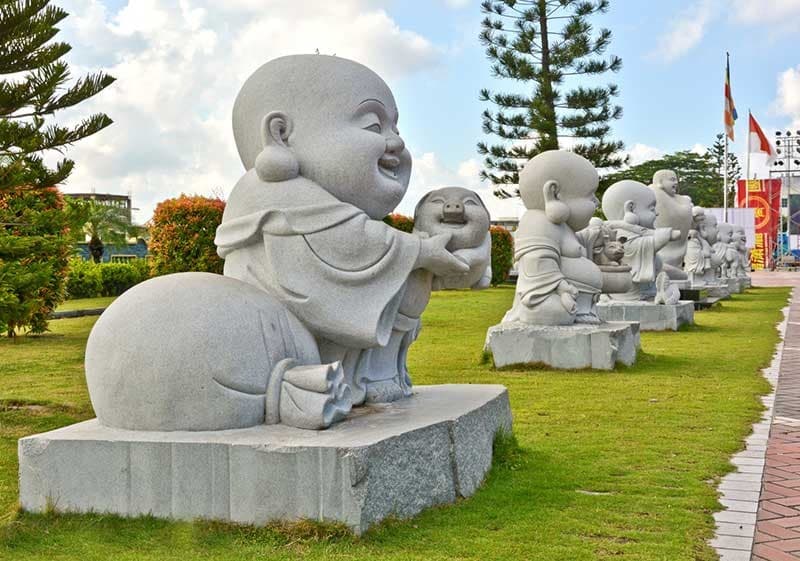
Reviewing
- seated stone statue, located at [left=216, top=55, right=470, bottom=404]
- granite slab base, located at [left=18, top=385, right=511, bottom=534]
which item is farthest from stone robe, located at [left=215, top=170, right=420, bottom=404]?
granite slab base, located at [left=18, top=385, right=511, bottom=534]

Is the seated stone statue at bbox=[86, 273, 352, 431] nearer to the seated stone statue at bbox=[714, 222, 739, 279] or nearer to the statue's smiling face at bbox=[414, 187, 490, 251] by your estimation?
the statue's smiling face at bbox=[414, 187, 490, 251]

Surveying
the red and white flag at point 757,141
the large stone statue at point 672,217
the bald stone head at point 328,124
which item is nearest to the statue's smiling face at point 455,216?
the bald stone head at point 328,124

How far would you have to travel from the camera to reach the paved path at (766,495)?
3996mm

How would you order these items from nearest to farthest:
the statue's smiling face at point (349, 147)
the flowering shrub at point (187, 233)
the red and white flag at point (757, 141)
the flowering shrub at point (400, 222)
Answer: the statue's smiling face at point (349, 147), the flowering shrub at point (187, 233), the flowering shrub at point (400, 222), the red and white flag at point (757, 141)

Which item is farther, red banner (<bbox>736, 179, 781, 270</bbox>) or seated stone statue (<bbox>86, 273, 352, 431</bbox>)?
red banner (<bbox>736, 179, 781, 270</bbox>)

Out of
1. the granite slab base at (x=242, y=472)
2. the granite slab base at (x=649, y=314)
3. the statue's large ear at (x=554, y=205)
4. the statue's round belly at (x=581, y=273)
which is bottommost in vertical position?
the granite slab base at (x=242, y=472)

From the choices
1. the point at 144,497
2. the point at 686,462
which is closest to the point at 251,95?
the point at 144,497

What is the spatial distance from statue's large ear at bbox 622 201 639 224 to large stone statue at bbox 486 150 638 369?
196 inches

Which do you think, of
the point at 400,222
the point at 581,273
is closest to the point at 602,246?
the point at 581,273

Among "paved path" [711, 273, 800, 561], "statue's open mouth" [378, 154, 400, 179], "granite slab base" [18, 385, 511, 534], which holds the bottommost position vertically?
"paved path" [711, 273, 800, 561]

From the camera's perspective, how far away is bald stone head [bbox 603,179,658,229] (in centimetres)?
1493

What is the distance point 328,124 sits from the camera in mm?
4801

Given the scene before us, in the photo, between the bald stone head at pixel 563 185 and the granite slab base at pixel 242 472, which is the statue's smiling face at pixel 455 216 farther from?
the bald stone head at pixel 563 185

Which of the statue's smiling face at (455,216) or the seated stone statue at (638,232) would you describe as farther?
the seated stone statue at (638,232)
